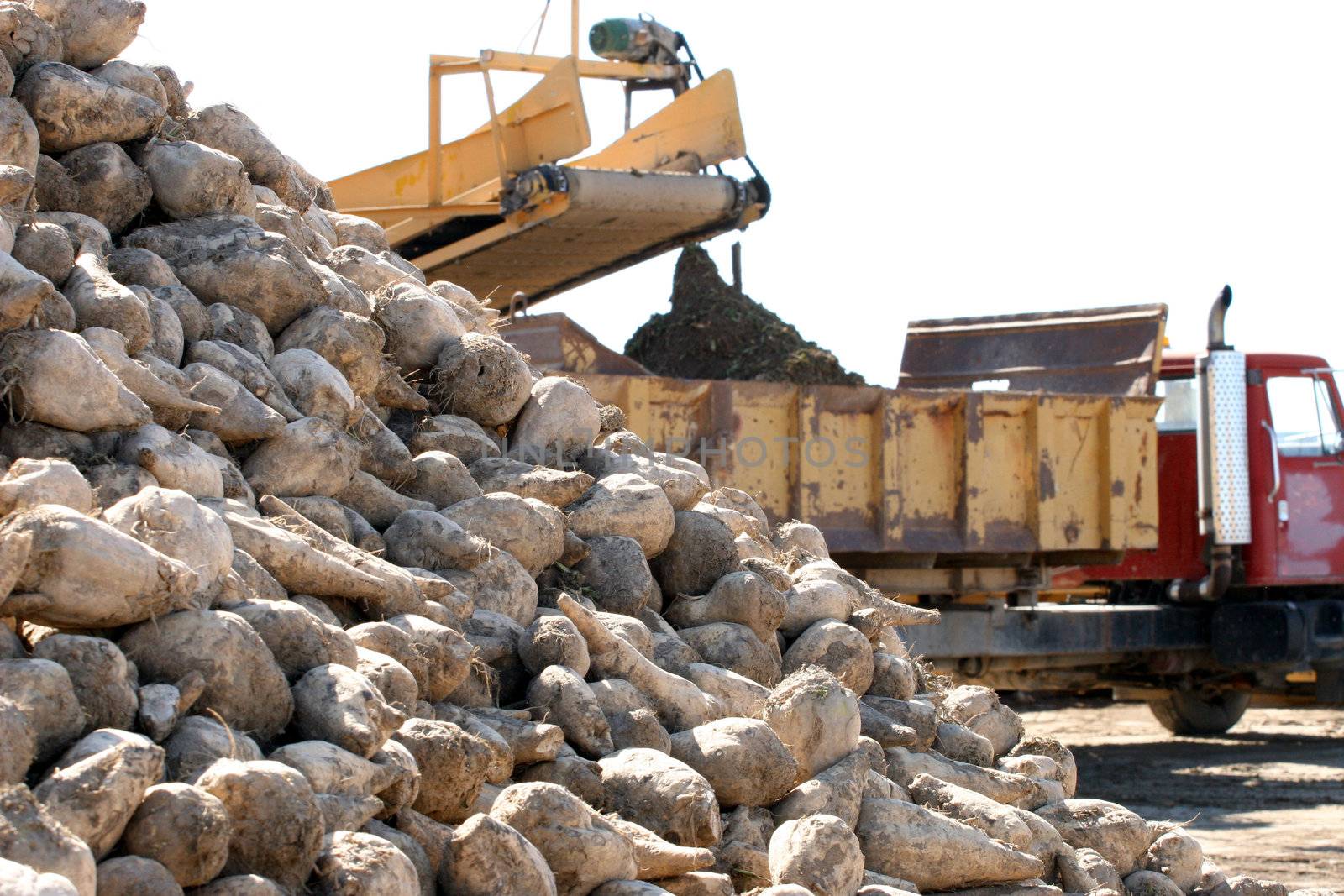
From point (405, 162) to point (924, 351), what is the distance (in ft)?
11.4

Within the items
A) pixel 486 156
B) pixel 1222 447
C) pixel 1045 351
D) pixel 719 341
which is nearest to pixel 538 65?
pixel 486 156

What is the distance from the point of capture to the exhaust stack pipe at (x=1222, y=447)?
8883 millimetres

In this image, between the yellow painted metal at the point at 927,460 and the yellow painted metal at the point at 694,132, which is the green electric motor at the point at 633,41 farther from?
the yellow painted metal at the point at 927,460

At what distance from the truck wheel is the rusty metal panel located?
2.85 m

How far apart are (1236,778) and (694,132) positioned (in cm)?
489

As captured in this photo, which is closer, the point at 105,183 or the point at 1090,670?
the point at 105,183

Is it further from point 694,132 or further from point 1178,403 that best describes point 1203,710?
point 694,132

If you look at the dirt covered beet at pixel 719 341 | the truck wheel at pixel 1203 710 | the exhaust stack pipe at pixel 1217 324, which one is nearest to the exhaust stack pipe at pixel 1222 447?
the exhaust stack pipe at pixel 1217 324

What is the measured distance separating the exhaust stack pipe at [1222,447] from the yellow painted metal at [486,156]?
372cm

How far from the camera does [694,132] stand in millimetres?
10133

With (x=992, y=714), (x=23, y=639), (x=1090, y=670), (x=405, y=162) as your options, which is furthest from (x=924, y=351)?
(x=23, y=639)

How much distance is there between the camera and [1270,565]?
9023mm

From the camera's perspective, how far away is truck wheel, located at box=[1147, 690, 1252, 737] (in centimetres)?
1104

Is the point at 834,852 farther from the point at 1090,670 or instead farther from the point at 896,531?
the point at 1090,670
